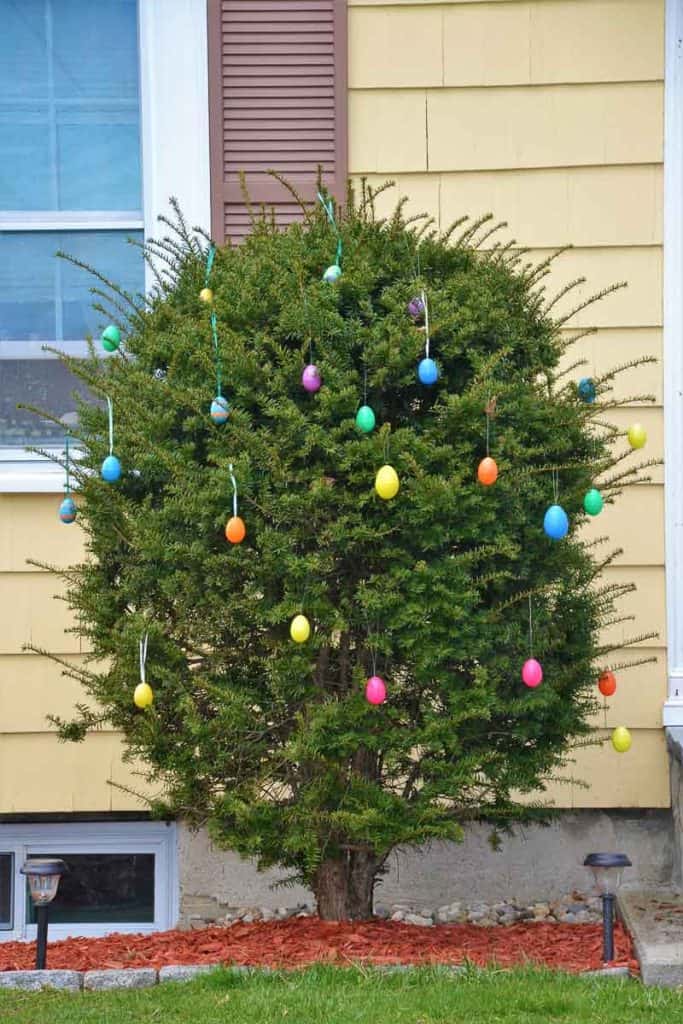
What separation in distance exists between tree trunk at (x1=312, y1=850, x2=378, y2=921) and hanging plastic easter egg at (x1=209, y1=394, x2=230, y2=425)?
1384mm

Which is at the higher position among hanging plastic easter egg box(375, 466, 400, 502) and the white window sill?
the white window sill

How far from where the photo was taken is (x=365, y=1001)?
3447 millimetres

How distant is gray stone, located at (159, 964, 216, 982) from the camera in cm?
378

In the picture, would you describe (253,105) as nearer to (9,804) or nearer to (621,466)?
(621,466)

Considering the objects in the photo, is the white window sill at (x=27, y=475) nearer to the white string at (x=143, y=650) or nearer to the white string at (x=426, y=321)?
the white string at (x=143, y=650)

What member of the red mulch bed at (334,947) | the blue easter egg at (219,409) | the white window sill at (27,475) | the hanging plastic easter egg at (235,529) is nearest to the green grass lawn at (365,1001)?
the red mulch bed at (334,947)

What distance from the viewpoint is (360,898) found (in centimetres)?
419

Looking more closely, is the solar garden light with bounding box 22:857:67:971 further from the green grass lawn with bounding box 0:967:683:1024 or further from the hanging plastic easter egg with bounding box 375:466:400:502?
the hanging plastic easter egg with bounding box 375:466:400:502

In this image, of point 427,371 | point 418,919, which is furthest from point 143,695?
point 418,919

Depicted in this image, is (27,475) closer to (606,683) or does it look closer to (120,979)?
(120,979)

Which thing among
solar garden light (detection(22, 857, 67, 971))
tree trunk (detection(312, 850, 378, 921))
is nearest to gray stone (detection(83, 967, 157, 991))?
solar garden light (detection(22, 857, 67, 971))

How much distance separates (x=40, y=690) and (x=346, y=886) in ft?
6.02

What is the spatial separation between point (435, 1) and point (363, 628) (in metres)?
2.94

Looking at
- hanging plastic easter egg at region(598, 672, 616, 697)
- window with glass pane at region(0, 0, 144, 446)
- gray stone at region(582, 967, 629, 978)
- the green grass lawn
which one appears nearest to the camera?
the green grass lawn
